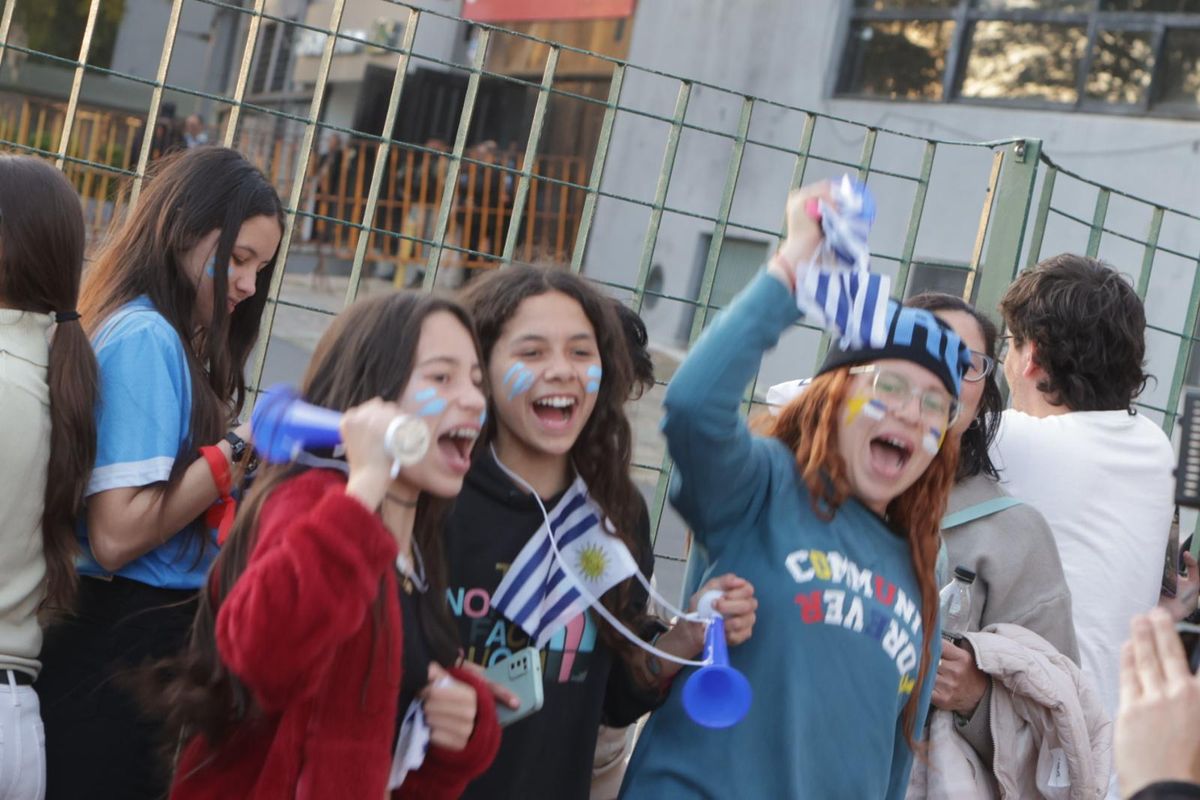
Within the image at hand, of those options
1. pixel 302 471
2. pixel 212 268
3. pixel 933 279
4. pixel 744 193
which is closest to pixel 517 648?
pixel 302 471

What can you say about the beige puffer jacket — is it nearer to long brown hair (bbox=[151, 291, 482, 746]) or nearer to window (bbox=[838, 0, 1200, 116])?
long brown hair (bbox=[151, 291, 482, 746])

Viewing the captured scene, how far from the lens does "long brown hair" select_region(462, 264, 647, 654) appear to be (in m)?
2.67

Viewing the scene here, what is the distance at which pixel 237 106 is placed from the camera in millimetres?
3988

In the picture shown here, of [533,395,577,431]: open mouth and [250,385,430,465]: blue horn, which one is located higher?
[533,395,577,431]: open mouth

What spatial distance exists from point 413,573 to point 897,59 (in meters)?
11.1

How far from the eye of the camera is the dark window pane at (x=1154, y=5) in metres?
Result: 10.8

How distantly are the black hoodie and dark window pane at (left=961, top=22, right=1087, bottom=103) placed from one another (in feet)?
32.5

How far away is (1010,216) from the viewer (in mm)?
4527

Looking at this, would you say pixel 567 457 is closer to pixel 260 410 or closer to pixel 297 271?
pixel 260 410

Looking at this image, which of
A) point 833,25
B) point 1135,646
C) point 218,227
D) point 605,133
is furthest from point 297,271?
point 1135,646

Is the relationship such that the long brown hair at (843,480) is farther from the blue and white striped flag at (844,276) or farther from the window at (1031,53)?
the window at (1031,53)

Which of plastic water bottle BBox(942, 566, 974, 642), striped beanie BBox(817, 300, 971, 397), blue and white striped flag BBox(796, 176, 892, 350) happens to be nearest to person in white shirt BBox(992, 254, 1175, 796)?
plastic water bottle BBox(942, 566, 974, 642)

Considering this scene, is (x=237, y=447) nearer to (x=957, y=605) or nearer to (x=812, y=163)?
(x=957, y=605)

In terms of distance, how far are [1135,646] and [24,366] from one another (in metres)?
1.96
